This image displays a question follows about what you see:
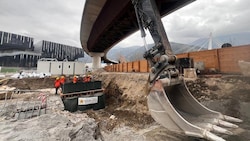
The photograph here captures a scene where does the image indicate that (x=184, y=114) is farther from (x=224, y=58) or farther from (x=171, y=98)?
(x=224, y=58)

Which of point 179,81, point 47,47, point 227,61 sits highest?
point 47,47

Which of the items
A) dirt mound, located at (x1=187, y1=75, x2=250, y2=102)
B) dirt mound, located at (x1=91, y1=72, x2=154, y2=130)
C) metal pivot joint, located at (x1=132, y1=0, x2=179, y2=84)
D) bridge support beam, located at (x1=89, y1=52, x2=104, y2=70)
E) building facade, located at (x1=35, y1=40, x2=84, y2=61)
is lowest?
dirt mound, located at (x1=91, y1=72, x2=154, y2=130)

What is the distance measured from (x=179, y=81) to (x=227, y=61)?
635 centimetres

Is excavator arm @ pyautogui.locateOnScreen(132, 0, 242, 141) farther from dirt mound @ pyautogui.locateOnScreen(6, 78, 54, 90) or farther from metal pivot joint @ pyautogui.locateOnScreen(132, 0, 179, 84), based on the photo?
dirt mound @ pyautogui.locateOnScreen(6, 78, 54, 90)

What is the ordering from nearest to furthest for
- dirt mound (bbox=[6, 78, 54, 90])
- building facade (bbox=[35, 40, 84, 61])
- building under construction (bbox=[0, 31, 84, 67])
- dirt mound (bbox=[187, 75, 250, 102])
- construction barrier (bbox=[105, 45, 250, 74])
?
dirt mound (bbox=[187, 75, 250, 102]) → construction barrier (bbox=[105, 45, 250, 74]) → dirt mound (bbox=[6, 78, 54, 90]) → building under construction (bbox=[0, 31, 84, 67]) → building facade (bbox=[35, 40, 84, 61])

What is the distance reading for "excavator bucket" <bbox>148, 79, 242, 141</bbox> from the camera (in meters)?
3.25

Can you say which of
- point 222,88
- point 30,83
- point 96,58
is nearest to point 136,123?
point 222,88

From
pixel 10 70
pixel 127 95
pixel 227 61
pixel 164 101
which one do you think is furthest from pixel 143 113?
pixel 10 70

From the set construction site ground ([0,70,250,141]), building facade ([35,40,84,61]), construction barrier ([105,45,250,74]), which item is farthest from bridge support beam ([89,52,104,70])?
construction barrier ([105,45,250,74])

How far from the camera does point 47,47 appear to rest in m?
46.5

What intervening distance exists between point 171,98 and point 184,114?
0.68 meters

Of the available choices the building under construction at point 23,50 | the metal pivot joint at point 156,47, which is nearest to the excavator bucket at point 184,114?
the metal pivot joint at point 156,47

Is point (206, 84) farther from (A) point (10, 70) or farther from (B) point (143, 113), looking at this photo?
(A) point (10, 70)

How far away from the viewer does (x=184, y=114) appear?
4.42 metres
